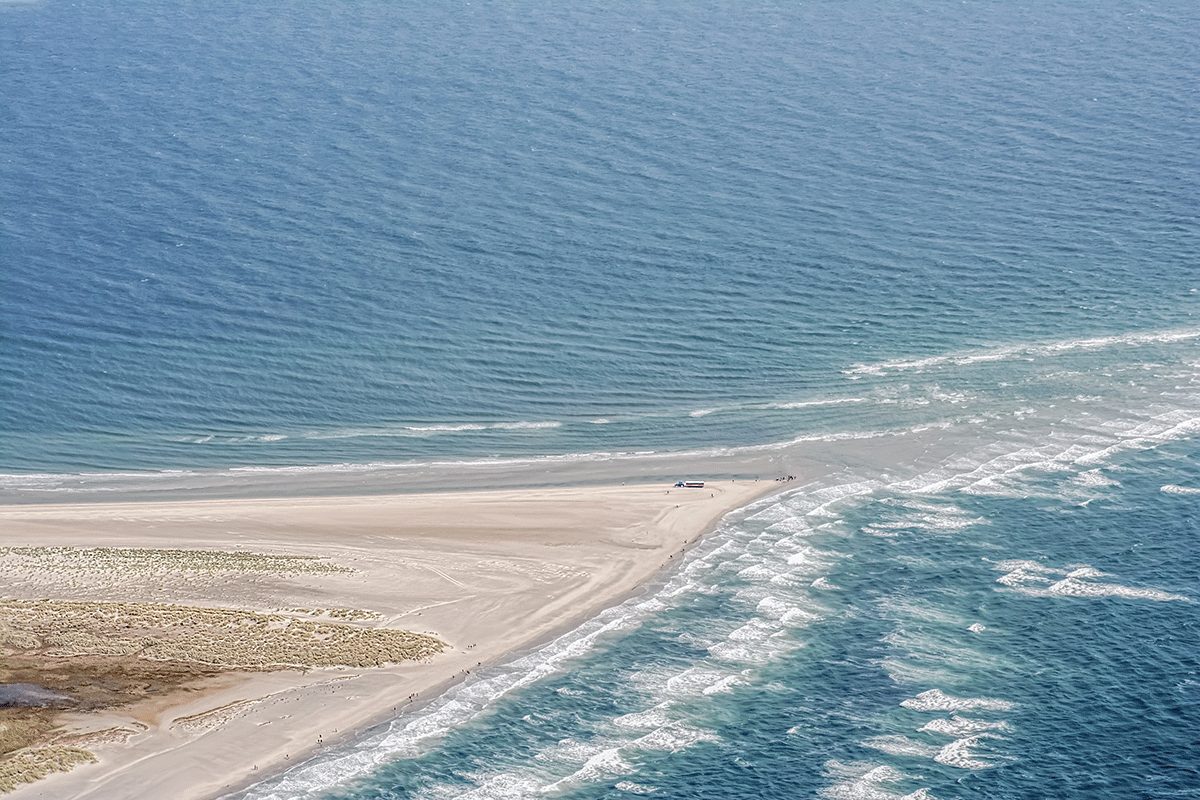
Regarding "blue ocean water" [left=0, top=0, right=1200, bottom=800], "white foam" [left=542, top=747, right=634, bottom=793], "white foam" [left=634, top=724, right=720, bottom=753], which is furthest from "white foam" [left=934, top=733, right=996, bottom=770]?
"white foam" [left=542, top=747, right=634, bottom=793]

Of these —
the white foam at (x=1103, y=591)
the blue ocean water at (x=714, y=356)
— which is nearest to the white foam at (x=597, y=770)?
the blue ocean water at (x=714, y=356)

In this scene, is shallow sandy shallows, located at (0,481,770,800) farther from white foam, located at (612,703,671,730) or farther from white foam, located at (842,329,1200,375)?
white foam, located at (842,329,1200,375)

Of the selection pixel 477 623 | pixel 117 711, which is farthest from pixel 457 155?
pixel 117 711

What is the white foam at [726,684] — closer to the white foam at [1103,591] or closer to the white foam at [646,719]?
the white foam at [646,719]

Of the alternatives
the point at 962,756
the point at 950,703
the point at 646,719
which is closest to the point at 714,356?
the point at 950,703

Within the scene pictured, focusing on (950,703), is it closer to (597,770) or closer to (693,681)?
(693,681)

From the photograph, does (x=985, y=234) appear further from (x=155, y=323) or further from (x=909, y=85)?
(x=155, y=323)
